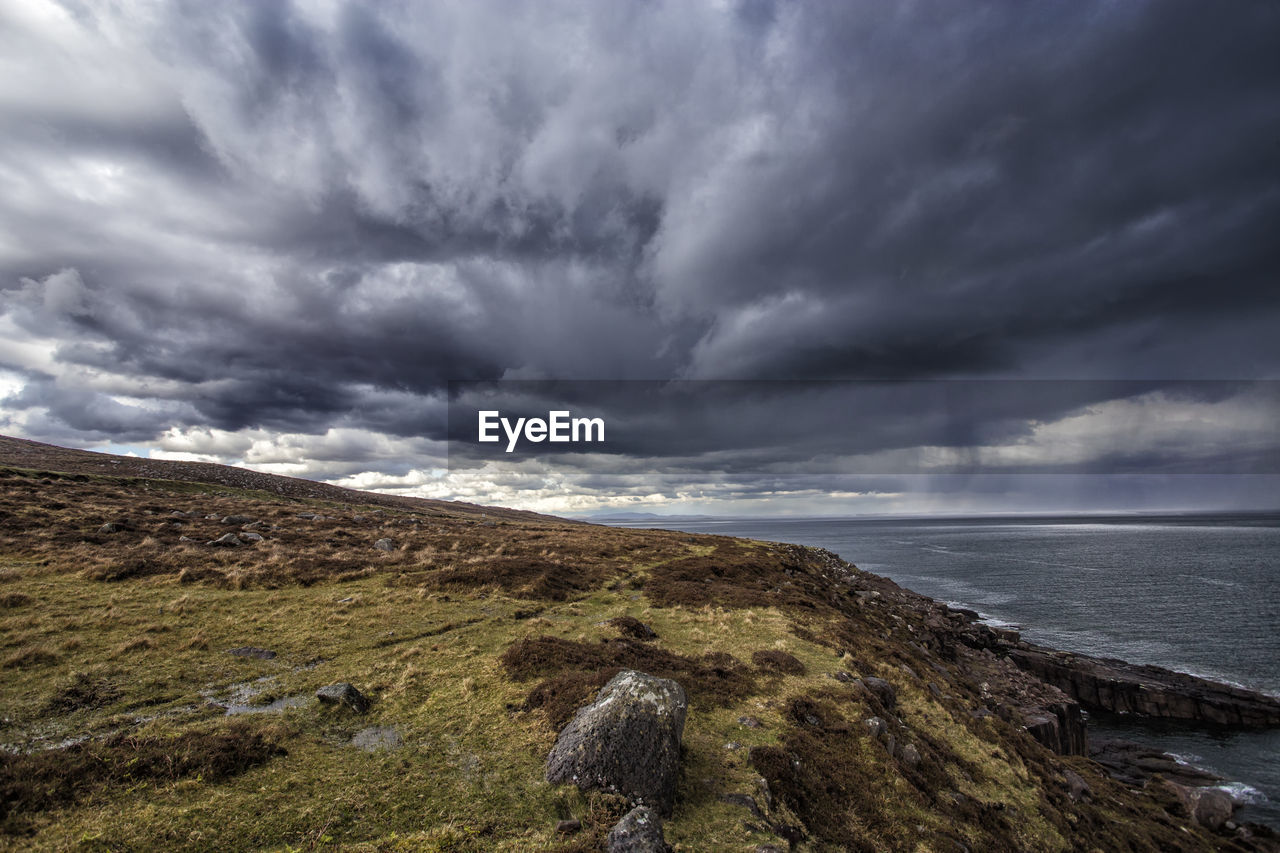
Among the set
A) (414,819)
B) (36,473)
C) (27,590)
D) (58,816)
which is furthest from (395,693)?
(36,473)

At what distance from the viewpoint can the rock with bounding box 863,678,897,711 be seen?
17828mm

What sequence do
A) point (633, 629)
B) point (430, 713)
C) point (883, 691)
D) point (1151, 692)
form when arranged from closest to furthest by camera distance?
Result: point (430, 713) → point (883, 691) → point (633, 629) → point (1151, 692)

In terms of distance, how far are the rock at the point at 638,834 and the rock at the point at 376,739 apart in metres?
5.72

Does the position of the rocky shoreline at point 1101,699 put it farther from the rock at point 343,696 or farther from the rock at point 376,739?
the rock at point 343,696

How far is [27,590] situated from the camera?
17.9m

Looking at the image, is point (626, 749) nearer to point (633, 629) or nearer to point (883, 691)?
point (633, 629)

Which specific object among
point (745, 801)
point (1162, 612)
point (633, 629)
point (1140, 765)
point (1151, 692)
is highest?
point (633, 629)

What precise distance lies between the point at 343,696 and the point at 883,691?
17848 millimetres

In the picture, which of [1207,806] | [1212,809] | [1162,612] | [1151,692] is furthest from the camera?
[1162,612]

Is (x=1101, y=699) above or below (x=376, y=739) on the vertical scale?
below

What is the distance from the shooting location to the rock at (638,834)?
26.0 feet

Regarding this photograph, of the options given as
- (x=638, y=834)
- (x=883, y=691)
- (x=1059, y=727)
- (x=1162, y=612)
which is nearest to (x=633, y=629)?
(x=883, y=691)

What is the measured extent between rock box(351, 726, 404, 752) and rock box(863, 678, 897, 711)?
15.6 m

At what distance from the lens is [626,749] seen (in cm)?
984
